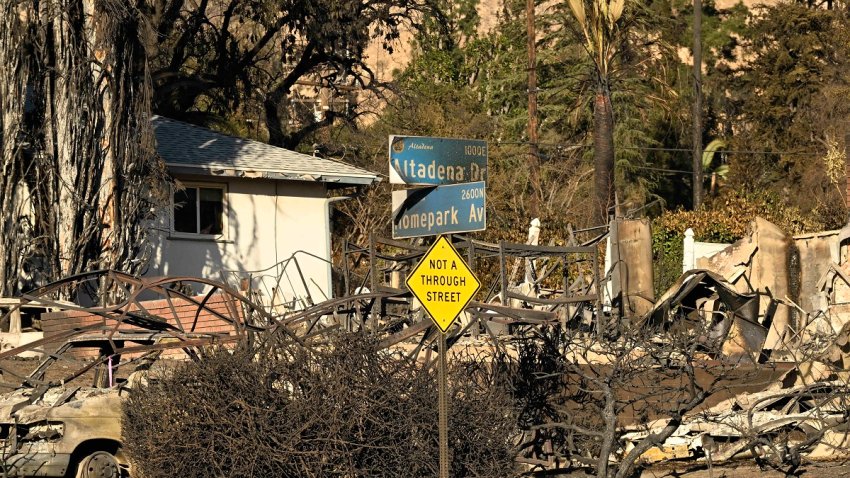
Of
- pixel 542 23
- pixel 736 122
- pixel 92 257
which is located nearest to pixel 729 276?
pixel 92 257

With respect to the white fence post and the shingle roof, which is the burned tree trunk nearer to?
the shingle roof

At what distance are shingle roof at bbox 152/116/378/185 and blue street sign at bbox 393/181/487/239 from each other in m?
11.2

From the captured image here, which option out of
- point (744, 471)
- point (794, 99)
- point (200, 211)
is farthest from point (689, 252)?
point (794, 99)

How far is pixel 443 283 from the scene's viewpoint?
1048 cm

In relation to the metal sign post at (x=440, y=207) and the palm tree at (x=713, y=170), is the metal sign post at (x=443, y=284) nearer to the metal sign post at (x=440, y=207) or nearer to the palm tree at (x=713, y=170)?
the metal sign post at (x=440, y=207)

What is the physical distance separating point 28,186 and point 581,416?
400 inches

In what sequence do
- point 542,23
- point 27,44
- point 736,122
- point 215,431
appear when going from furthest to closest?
point 736,122 → point 542,23 → point 27,44 → point 215,431

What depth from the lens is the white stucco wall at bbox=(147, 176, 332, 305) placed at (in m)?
23.2

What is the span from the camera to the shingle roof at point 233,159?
2300 centimetres

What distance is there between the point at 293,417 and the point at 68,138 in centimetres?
1079

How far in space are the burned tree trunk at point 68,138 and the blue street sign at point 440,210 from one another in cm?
931

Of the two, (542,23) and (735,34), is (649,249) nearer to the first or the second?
(542,23)

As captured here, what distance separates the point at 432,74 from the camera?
5000 centimetres

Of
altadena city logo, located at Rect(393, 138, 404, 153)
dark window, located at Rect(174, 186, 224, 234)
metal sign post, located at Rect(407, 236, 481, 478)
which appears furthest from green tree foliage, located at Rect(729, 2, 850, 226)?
metal sign post, located at Rect(407, 236, 481, 478)
